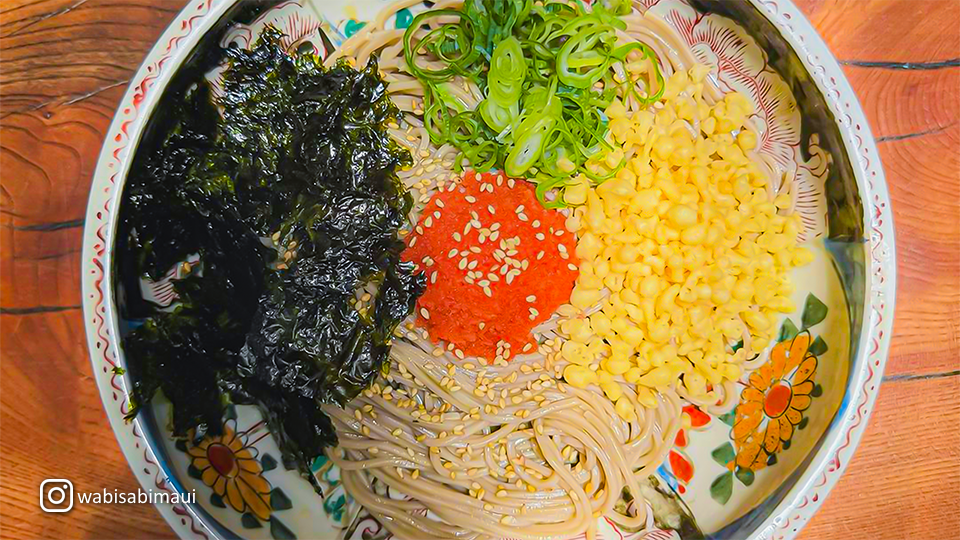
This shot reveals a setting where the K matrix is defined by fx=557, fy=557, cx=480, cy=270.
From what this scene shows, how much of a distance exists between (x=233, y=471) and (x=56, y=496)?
56 centimetres

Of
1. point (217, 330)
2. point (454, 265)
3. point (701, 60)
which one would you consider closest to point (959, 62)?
point (701, 60)

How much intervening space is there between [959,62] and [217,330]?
2.63m

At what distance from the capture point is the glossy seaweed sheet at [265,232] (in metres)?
1.66

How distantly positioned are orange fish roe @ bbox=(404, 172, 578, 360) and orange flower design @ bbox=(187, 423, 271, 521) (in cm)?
73

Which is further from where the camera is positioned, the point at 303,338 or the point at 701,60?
the point at 701,60

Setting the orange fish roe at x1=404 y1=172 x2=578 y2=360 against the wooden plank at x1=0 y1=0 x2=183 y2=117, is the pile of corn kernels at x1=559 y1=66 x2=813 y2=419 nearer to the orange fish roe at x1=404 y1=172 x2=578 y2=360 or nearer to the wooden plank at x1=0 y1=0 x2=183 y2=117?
the orange fish roe at x1=404 y1=172 x2=578 y2=360

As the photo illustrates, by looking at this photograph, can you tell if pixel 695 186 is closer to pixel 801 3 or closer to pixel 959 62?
pixel 801 3

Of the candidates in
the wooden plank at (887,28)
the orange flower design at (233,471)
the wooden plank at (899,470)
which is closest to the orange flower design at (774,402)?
the wooden plank at (899,470)

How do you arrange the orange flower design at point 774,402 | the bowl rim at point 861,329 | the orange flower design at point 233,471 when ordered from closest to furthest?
1. the bowl rim at point 861,329
2. the orange flower design at point 233,471
3. the orange flower design at point 774,402

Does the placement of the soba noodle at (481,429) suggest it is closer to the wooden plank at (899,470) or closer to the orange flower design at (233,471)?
the orange flower design at (233,471)

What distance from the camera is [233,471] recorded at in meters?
1.82

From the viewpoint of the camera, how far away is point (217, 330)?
67.1 inches

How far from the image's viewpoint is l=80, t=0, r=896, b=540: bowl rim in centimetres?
162

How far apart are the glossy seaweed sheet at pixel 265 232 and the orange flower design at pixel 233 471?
0.26ft
